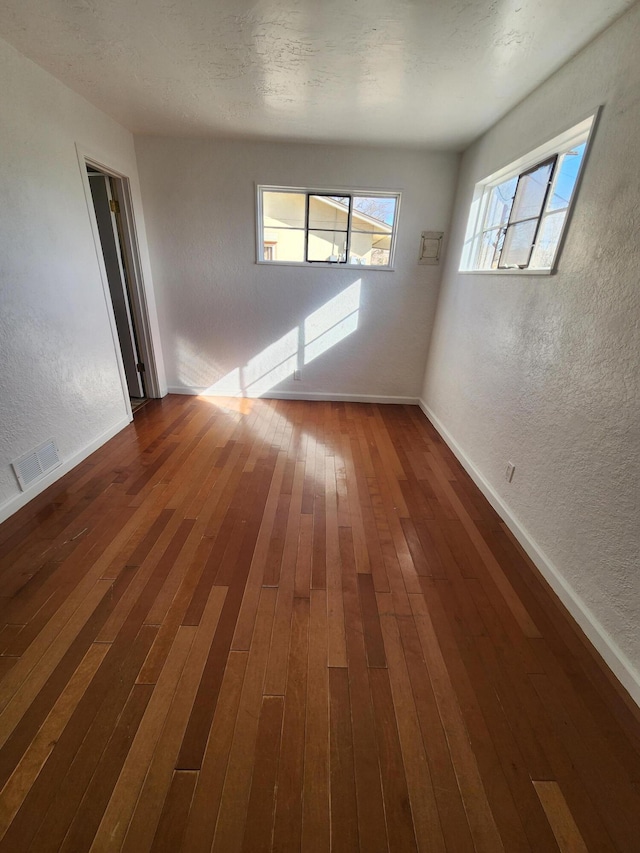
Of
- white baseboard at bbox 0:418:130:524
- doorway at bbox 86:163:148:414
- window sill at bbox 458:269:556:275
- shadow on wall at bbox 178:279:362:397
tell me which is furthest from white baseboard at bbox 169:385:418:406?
window sill at bbox 458:269:556:275

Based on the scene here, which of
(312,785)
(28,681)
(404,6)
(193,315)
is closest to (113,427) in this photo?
(193,315)

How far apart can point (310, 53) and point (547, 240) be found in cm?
164

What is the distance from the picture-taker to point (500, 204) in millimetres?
2598

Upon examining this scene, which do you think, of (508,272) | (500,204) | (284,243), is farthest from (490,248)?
(284,243)

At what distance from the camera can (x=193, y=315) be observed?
145 inches

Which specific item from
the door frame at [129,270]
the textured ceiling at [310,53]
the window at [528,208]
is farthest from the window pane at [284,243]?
the window at [528,208]

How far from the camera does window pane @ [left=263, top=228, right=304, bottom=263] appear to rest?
11.4 feet

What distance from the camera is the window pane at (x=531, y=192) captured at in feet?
6.59

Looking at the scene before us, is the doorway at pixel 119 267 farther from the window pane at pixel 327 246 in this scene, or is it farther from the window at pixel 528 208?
the window at pixel 528 208

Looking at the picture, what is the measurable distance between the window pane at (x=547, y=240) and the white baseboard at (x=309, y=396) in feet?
6.98

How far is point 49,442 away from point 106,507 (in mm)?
649

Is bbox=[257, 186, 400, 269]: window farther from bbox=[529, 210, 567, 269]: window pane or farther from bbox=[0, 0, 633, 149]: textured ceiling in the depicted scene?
bbox=[529, 210, 567, 269]: window pane

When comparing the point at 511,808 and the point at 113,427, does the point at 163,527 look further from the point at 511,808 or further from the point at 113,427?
the point at 511,808

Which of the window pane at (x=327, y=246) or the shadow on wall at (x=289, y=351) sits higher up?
the window pane at (x=327, y=246)
